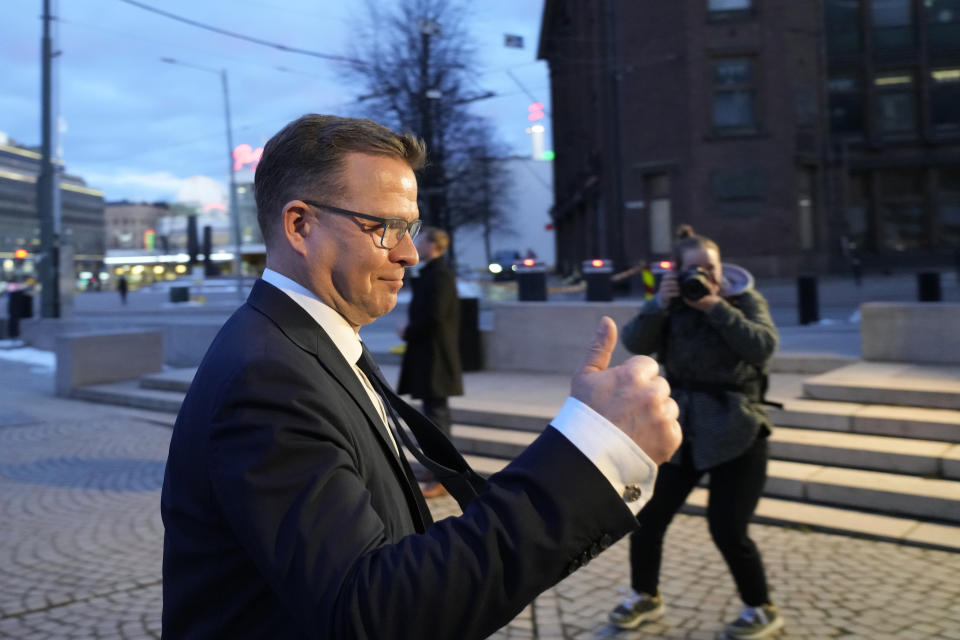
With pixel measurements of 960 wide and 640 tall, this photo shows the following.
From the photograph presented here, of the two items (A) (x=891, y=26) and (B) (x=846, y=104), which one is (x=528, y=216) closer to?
(B) (x=846, y=104)

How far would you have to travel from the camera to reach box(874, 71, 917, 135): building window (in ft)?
103

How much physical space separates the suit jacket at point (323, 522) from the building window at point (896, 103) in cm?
3419

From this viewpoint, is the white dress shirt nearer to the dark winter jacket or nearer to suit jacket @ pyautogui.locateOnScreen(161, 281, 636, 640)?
suit jacket @ pyautogui.locateOnScreen(161, 281, 636, 640)

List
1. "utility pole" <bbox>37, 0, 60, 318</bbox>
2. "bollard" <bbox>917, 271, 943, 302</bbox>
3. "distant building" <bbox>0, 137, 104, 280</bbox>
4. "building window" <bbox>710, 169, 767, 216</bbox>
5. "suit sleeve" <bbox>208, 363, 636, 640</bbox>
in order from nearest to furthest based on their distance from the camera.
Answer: "suit sleeve" <bbox>208, 363, 636, 640</bbox>
"bollard" <bbox>917, 271, 943, 302</bbox>
"utility pole" <bbox>37, 0, 60, 318</bbox>
"building window" <bbox>710, 169, 767, 216</bbox>
"distant building" <bbox>0, 137, 104, 280</bbox>

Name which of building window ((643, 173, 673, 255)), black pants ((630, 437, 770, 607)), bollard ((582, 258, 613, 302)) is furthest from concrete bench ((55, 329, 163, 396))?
building window ((643, 173, 673, 255))

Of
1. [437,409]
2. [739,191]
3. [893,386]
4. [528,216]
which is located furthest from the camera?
[528,216]

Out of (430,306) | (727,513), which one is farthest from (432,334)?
(727,513)

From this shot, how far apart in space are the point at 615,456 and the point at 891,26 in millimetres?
Result: 35047

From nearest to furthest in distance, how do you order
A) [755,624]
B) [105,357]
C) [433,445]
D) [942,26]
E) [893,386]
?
[433,445], [755,624], [893,386], [105,357], [942,26]

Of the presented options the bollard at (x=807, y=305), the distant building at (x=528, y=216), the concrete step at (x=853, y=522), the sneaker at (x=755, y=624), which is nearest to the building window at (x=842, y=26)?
the bollard at (x=807, y=305)

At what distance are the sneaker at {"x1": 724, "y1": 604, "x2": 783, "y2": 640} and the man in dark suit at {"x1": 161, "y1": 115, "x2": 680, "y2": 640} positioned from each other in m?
3.14

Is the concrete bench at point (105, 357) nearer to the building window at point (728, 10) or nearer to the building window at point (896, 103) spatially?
the building window at point (728, 10)

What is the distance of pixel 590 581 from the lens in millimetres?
5148

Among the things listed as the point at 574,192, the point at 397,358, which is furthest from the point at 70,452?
the point at 574,192
